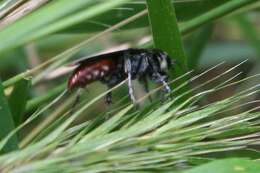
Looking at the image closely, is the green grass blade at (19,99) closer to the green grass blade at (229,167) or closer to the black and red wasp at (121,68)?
the black and red wasp at (121,68)

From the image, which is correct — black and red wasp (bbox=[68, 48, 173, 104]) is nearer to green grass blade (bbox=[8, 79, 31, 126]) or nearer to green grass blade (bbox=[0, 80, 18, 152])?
green grass blade (bbox=[8, 79, 31, 126])

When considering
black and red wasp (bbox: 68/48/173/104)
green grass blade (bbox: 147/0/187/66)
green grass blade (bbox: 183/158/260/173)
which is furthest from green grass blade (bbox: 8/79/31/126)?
green grass blade (bbox: 183/158/260/173)

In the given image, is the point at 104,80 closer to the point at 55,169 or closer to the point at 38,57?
the point at 55,169

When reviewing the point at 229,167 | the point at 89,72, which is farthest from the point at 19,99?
the point at 229,167

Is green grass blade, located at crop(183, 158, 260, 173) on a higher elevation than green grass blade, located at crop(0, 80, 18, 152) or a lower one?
lower

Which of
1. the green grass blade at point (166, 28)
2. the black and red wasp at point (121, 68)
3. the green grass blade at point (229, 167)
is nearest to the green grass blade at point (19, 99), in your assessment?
the black and red wasp at point (121, 68)

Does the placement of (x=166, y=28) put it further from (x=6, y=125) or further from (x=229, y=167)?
(x=229, y=167)

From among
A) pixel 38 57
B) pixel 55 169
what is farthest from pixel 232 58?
pixel 55 169
